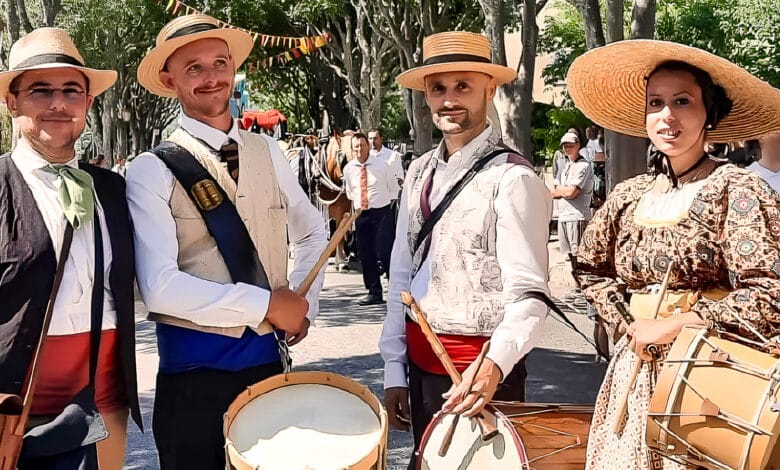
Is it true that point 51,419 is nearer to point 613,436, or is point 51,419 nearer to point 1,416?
point 1,416

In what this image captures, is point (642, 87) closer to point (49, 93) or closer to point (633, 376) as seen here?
point (633, 376)

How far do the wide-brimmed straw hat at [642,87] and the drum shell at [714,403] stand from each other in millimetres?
831

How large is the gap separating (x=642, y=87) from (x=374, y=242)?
23.9 ft

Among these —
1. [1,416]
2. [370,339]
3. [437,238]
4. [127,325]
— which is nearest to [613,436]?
[437,238]

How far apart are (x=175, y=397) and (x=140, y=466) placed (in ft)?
7.47

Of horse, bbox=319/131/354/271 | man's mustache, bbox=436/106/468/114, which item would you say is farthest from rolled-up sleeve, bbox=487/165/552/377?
horse, bbox=319/131/354/271

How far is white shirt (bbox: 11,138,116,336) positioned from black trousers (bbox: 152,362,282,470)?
1.09 ft

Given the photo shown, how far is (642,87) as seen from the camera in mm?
2887

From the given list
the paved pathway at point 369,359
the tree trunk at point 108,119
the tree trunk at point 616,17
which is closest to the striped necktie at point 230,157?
the paved pathway at point 369,359

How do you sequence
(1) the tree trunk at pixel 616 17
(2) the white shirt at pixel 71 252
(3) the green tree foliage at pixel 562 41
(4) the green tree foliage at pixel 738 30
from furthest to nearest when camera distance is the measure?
(3) the green tree foliage at pixel 562 41 < (4) the green tree foliage at pixel 738 30 < (1) the tree trunk at pixel 616 17 < (2) the white shirt at pixel 71 252

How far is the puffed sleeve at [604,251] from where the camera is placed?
2.69 meters

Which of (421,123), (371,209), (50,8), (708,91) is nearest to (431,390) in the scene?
(708,91)

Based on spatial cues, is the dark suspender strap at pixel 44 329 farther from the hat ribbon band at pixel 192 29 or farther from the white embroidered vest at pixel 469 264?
the white embroidered vest at pixel 469 264

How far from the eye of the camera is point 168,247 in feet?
8.82
